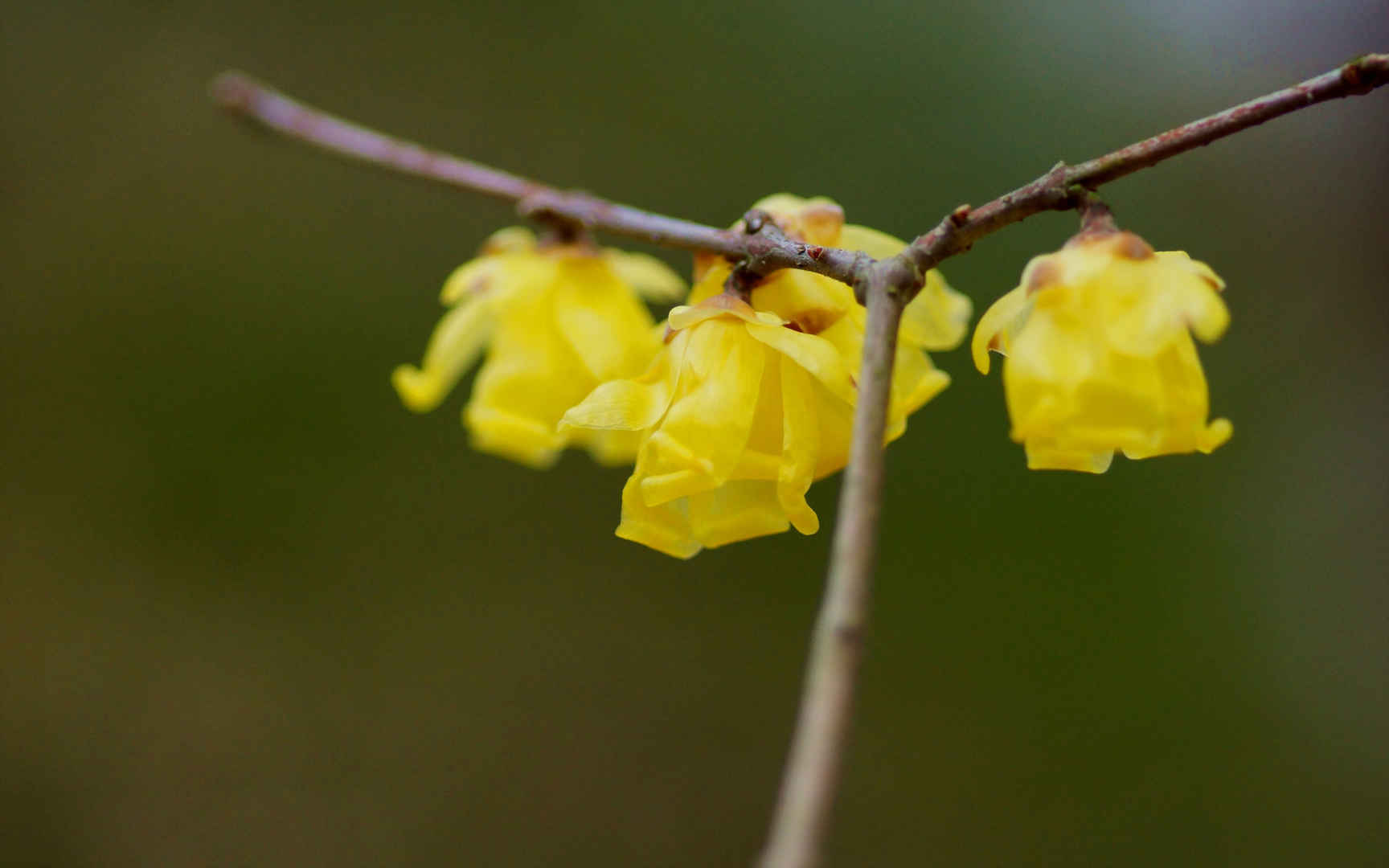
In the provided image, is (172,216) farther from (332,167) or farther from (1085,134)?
(1085,134)

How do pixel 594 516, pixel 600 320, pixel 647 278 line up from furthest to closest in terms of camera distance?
pixel 594 516 < pixel 647 278 < pixel 600 320

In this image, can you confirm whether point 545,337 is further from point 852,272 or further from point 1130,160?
point 1130,160

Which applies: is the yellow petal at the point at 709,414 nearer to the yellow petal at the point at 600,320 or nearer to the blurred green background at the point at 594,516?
the yellow petal at the point at 600,320

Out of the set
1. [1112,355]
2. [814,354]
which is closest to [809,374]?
[814,354]

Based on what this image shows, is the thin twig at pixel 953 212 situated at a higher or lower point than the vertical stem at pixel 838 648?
higher

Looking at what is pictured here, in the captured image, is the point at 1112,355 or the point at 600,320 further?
the point at 600,320

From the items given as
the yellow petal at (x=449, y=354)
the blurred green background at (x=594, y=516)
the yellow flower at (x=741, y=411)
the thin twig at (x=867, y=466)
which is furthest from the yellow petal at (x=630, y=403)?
the blurred green background at (x=594, y=516)

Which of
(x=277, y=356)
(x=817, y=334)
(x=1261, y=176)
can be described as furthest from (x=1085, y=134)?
(x=277, y=356)
